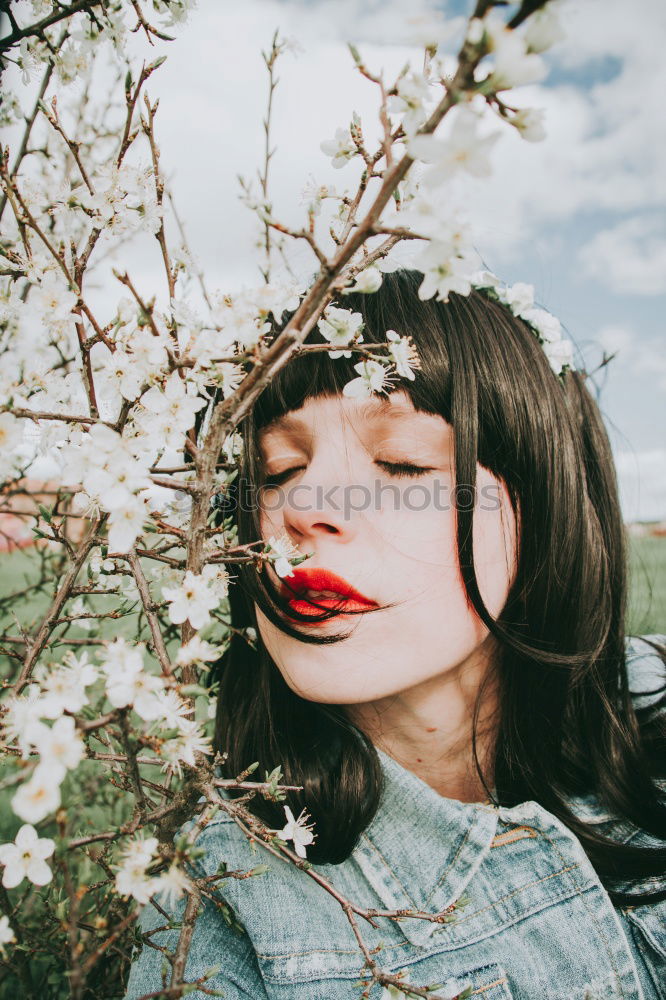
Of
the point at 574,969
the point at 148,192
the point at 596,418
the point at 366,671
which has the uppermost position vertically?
the point at 148,192

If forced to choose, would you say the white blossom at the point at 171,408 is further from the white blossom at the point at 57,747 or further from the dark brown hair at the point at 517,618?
the dark brown hair at the point at 517,618

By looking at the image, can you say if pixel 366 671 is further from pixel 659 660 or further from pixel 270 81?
pixel 270 81

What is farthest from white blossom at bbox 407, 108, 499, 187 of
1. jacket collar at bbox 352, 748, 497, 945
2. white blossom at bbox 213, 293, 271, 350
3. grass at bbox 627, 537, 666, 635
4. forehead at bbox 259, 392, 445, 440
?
grass at bbox 627, 537, 666, 635

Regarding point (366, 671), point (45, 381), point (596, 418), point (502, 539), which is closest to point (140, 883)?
point (366, 671)

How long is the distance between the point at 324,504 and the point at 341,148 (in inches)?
27.9

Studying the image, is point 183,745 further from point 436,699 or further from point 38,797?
point 436,699

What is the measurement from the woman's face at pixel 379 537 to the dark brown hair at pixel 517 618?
0.04 meters

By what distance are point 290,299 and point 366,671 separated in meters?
0.80

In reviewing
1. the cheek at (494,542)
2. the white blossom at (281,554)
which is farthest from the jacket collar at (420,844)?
the white blossom at (281,554)

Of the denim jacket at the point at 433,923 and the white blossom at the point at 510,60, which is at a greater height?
the white blossom at the point at 510,60

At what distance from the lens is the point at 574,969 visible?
1.41 meters

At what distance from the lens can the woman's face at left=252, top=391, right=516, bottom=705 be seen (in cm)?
138

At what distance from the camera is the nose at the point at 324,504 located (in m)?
1.39

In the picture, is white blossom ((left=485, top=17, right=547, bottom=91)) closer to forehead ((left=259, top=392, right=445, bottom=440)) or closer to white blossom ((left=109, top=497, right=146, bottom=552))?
white blossom ((left=109, top=497, right=146, bottom=552))
